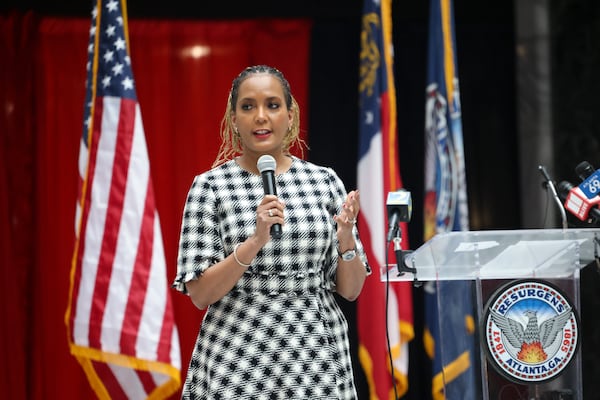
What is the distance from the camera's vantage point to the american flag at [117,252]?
154 inches

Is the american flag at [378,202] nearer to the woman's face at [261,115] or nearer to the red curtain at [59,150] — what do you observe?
the red curtain at [59,150]

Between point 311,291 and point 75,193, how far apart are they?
2.79m

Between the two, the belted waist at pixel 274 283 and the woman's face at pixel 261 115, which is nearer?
the belted waist at pixel 274 283

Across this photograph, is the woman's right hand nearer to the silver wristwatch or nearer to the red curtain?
the silver wristwatch

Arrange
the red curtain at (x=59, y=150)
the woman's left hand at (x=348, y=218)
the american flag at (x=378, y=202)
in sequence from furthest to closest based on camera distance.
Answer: the red curtain at (x=59, y=150), the american flag at (x=378, y=202), the woman's left hand at (x=348, y=218)

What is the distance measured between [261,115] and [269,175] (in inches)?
9.6

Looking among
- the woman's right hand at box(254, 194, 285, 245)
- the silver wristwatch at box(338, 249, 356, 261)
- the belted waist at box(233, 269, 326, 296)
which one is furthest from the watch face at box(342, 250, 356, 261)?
the woman's right hand at box(254, 194, 285, 245)

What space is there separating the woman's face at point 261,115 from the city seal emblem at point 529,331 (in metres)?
0.70

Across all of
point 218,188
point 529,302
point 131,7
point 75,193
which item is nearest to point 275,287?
point 218,188

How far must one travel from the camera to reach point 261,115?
100 inches

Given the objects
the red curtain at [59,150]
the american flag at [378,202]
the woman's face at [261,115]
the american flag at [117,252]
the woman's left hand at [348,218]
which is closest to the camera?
the woman's left hand at [348,218]

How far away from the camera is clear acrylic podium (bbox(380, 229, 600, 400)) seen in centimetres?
244

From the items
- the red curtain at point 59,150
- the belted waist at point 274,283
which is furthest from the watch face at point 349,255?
the red curtain at point 59,150

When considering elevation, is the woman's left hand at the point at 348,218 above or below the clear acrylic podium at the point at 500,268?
above
